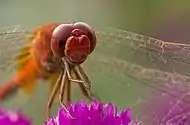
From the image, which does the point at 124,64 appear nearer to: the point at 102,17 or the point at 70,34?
the point at 70,34

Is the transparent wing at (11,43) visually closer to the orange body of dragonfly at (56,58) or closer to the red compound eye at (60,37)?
the orange body of dragonfly at (56,58)

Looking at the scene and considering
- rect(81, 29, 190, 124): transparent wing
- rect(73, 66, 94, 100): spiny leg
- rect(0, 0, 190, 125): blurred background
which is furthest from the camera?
rect(0, 0, 190, 125): blurred background

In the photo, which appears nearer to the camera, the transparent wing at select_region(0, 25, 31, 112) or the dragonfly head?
the dragonfly head

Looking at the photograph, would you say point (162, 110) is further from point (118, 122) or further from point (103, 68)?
point (103, 68)

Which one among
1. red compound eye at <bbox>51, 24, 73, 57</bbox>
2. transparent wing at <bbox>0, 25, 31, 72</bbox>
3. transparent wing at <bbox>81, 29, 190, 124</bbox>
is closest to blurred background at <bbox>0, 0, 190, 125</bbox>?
transparent wing at <bbox>81, 29, 190, 124</bbox>

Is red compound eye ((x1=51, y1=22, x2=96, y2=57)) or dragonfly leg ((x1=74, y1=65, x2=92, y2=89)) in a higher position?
red compound eye ((x1=51, y1=22, x2=96, y2=57))

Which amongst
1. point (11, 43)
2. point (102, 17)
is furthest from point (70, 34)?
point (102, 17)

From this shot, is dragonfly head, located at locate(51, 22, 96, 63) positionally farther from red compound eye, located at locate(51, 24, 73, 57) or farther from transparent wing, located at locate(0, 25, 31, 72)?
transparent wing, located at locate(0, 25, 31, 72)
